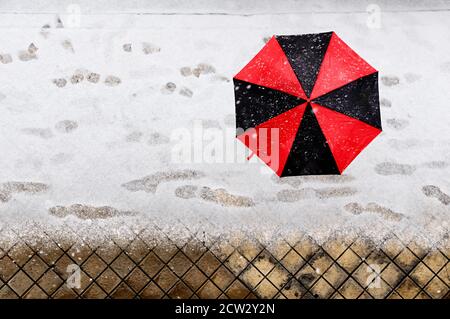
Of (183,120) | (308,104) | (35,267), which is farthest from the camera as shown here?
(183,120)

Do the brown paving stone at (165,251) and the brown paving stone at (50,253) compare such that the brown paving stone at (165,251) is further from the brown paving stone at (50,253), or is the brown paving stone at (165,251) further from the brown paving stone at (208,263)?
the brown paving stone at (50,253)

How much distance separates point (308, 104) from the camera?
13.7 ft

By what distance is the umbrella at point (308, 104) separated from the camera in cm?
422

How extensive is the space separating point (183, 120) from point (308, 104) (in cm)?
120

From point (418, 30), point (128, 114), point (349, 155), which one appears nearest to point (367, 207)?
point (349, 155)

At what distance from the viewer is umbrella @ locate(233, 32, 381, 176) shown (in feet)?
13.8

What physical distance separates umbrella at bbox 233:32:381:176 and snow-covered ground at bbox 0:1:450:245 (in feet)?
1.33

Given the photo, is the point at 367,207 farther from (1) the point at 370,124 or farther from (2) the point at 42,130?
(2) the point at 42,130

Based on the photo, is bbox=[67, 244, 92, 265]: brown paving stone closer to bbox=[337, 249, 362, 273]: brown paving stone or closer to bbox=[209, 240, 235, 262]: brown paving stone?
bbox=[209, 240, 235, 262]: brown paving stone

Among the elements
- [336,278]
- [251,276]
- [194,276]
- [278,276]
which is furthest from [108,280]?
[336,278]

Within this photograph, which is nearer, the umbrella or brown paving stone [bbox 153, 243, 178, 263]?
the umbrella

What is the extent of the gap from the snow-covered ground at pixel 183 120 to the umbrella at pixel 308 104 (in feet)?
1.33

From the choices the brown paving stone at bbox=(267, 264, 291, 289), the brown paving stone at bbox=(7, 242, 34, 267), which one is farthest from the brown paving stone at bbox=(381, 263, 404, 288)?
the brown paving stone at bbox=(7, 242, 34, 267)

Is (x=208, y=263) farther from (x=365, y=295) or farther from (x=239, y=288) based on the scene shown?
(x=365, y=295)
